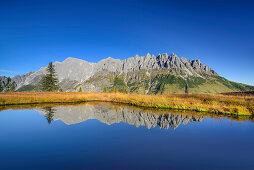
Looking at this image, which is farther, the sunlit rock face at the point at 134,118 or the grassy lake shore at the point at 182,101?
the grassy lake shore at the point at 182,101

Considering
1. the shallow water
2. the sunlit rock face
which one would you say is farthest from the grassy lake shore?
the shallow water

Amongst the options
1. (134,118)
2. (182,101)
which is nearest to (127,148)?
(134,118)

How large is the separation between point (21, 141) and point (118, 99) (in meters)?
31.7

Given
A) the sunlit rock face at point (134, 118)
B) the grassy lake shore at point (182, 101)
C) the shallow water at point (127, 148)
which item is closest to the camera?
the shallow water at point (127, 148)

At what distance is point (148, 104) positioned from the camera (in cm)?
3269

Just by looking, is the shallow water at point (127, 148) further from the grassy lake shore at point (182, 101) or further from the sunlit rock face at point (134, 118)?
the grassy lake shore at point (182, 101)

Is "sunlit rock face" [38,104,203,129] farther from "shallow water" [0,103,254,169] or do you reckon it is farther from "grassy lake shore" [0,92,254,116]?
"grassy lake shore" [0,92,254,116]

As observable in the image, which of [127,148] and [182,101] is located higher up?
[182,101]

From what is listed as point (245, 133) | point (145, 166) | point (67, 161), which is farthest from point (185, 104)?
point (67, 161)

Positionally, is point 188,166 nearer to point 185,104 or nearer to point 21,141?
point 21,141

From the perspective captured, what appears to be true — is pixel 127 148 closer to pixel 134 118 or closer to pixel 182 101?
pixel 134 118

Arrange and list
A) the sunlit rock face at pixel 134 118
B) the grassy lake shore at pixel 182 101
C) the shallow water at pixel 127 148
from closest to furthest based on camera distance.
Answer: the shallow water at pixel 127 148
the sunlit rock face at pixel 134 118
the grassy lake shore at pixel 182 101

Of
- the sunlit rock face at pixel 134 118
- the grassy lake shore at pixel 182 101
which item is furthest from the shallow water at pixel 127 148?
the grassy lake shore at pixel 182 101

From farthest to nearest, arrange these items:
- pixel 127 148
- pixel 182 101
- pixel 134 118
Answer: pixel 182 101, pixel 134 118, pixel 127 148
